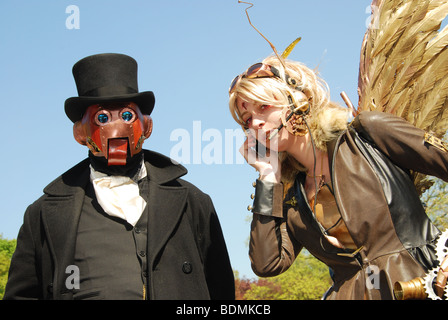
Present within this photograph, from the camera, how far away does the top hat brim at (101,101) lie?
481 cm

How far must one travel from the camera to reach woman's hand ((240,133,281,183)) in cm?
442

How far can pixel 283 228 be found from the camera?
4.63m

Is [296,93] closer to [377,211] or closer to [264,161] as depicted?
[264,161]

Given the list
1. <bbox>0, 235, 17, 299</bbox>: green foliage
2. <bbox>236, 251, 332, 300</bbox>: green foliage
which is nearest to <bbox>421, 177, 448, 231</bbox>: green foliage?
<bbox>236, 251, 332, 300</bbox>: green foliage

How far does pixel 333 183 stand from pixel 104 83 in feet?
7.02

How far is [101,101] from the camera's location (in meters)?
4.82

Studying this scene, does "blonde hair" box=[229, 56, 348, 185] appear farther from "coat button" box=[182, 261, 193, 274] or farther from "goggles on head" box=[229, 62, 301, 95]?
"coat button" box=[182, 261, 193, 274]

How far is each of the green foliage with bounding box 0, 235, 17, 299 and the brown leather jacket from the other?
28579 millimetres

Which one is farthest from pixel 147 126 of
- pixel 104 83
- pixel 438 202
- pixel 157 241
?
pixel 438 202

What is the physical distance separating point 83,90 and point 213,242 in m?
1.69

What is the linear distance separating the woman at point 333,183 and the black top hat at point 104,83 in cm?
86

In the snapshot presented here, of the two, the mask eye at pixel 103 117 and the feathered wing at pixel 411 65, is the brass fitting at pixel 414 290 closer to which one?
the feathered wing at pixel 411 65
